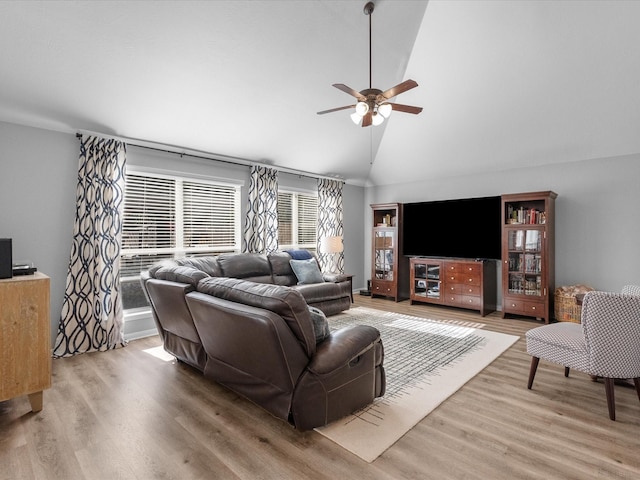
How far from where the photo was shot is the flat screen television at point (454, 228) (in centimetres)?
572

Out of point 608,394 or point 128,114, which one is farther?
point 128,114

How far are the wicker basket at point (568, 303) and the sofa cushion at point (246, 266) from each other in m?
4.32

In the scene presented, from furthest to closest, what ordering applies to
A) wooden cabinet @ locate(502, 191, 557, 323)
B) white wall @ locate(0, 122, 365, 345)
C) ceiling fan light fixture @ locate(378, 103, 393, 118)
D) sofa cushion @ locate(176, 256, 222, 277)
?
1. wooden cabinet @ locate(502, 191, 557, 323)
2. sofa cushion @ locate(176, 256, 222, 277)
3. white wall @ locate(0, 122, 365, 345)
4. ceiling fan light fixture @ locate(378, 103, 393, 118)

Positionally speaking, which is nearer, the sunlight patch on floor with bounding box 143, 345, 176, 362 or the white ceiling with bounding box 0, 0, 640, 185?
the white ceiling with bounding box 0, 0, 640, 185

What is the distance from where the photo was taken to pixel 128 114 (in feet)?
12.7

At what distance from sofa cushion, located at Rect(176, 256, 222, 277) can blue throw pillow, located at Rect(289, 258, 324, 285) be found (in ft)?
4.13

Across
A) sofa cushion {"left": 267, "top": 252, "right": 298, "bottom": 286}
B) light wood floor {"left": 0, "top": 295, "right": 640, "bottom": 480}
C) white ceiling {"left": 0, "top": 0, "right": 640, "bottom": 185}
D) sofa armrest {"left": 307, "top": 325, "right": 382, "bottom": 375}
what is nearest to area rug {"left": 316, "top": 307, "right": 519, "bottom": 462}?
light wood floor {"left": 0, "top": 295, "right": 640, "bottom": 480}

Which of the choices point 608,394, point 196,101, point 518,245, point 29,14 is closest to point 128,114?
point 196,101

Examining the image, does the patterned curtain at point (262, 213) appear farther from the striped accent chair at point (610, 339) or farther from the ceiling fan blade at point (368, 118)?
the striped accent chair at point (610, 339)

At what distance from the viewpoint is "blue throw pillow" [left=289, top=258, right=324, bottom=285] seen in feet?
17.6

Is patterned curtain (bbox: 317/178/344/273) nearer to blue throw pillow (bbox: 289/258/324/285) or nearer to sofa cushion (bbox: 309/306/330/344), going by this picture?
blue throw pillow (bbox: 289/258/324/285)

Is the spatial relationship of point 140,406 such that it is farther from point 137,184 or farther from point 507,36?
point 507,36

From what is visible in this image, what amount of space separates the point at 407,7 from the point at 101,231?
4.29 m

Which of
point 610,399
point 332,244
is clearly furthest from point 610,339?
point 332,244
